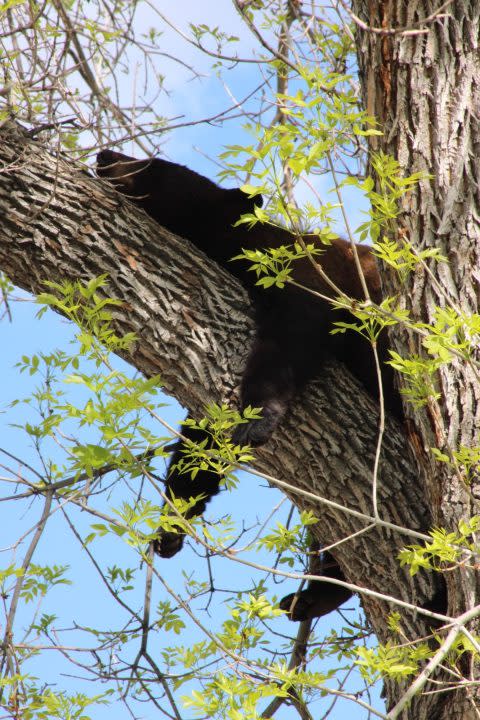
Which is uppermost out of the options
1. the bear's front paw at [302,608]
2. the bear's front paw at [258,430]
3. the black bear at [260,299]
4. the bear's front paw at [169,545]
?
the black bear at [260,299]

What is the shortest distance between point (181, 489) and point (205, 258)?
1.15m

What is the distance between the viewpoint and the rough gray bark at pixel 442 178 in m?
2.50

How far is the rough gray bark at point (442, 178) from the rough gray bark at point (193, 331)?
0.88 feet

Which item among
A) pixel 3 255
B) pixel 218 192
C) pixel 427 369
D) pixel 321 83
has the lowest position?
pixel 427 369

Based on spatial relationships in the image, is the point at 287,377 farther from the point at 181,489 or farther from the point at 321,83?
the point at 321,83

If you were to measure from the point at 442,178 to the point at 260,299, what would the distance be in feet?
2.87

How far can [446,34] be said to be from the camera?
2680mm

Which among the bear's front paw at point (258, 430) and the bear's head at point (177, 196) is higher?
the bear's head at point (177, 196)

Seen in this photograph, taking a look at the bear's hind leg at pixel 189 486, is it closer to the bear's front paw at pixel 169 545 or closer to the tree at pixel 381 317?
the bear's front paw at pixel 169 545

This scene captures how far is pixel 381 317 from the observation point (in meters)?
2.33

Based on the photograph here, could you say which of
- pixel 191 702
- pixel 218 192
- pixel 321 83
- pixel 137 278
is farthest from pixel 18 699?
pixel 218 192

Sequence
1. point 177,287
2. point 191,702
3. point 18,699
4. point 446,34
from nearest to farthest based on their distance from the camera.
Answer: point 191,702 → point 18,699 → point 446,34 → point 177,287

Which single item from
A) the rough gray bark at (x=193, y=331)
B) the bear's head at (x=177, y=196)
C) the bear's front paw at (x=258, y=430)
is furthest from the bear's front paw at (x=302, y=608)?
the bear's head at (x=177, y=196)

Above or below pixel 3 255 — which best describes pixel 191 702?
below
